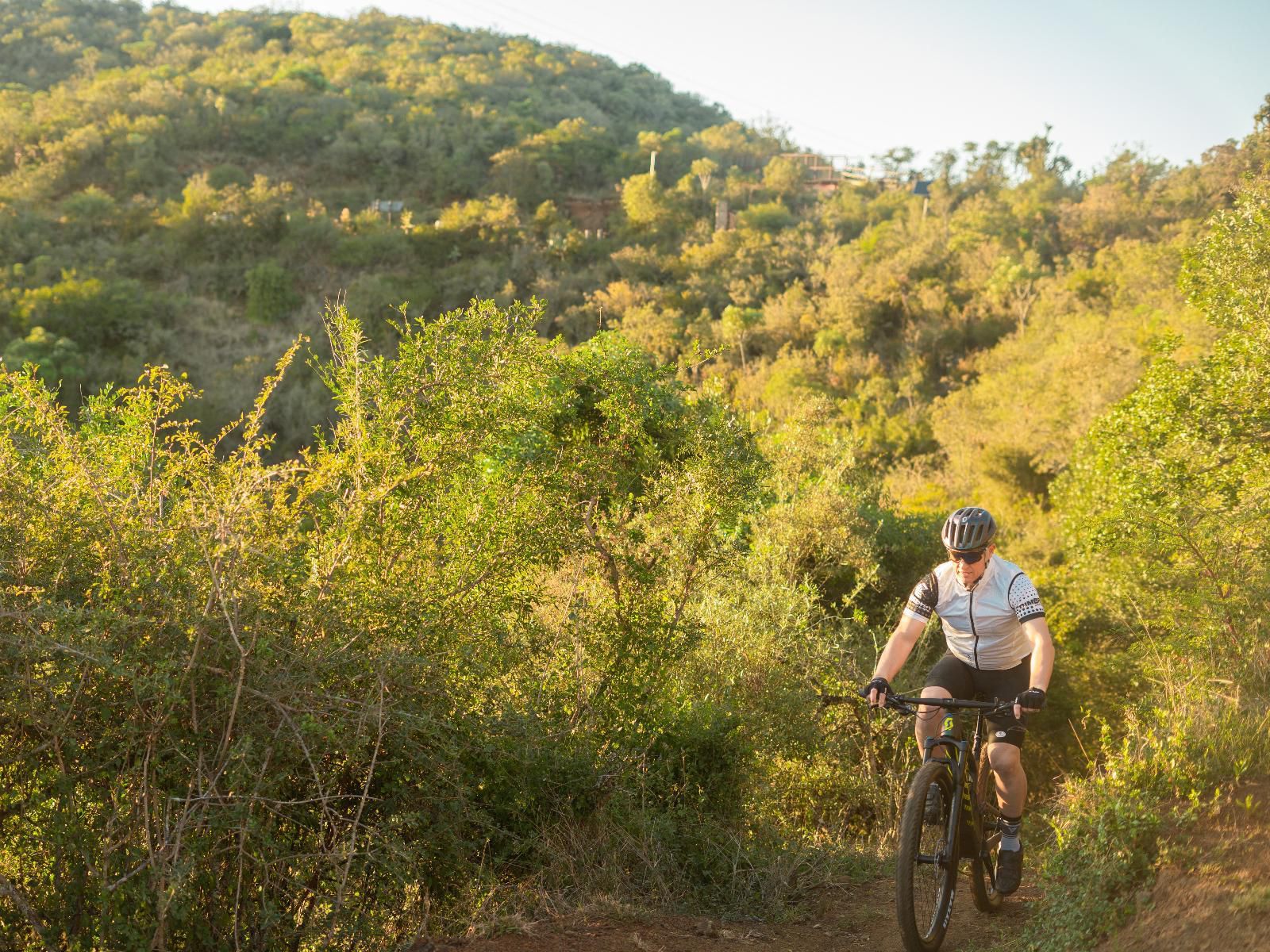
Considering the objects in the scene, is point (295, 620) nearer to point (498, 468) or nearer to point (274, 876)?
point (274, 876)

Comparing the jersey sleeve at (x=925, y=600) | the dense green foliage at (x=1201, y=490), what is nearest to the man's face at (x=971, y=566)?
the jersey sleeve at (x=925, y=600)

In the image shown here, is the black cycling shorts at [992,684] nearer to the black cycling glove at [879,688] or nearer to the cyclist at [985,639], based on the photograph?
the cyclist at [985,639]

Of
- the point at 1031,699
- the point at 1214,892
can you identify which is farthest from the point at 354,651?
the point at 1214,892

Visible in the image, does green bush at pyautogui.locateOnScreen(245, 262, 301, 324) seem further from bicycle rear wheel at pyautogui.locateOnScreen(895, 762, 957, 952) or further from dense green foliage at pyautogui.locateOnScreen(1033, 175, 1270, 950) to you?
bicycle rear wheel at pyautogui.locateOnScreen(895, 762, 957, 952)

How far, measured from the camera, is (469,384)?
20.8 ft

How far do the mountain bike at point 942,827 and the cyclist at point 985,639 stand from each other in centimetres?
9

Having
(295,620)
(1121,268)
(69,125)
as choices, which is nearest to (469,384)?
(295,620)

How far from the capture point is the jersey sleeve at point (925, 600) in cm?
467

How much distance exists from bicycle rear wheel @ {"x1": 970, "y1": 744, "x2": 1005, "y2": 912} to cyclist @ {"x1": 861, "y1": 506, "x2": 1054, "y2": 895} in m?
0.05

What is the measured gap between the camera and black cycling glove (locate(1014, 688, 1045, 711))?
13.6 ft

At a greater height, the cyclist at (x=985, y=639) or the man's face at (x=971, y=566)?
the man's face at (x=971, y=566)

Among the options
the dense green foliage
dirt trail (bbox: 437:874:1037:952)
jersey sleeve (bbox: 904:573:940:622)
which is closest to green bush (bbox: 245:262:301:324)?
the dense green foliage

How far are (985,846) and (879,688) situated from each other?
0.98 m

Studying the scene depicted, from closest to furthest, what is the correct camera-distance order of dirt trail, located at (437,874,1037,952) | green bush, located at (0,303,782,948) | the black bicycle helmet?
green bush, located at (0,303,782,948) → dirt trail, located at (437,874,1037,952) → the black bicycle helmet
